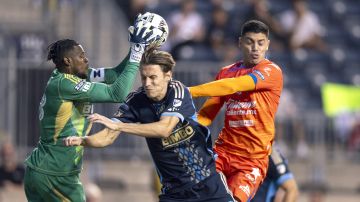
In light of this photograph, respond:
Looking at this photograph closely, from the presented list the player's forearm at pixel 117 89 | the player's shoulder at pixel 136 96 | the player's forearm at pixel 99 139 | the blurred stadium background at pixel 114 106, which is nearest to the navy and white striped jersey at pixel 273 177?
the player's forearm at pixel 117 89

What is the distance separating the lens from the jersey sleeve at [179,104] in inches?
362

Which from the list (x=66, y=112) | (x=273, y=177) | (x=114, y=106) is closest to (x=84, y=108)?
(x=66, y=112)

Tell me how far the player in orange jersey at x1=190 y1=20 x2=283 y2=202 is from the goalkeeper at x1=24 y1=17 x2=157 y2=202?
3.24 feet

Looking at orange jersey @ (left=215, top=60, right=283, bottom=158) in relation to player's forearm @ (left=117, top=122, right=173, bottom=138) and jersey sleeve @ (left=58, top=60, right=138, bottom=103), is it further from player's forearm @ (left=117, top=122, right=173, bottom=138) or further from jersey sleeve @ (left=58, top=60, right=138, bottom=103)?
player's forearm @ (left=117, top=122, right=173, bottom=138)

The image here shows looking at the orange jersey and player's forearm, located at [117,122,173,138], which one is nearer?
player's forearm, located at [117,122,173,138]

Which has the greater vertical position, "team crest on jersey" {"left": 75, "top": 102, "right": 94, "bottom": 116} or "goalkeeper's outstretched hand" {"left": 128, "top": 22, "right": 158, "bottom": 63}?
"goalkeeper's outstretched hand" {"left": 128, "top": 22, "right": 158, "bottom": 63}

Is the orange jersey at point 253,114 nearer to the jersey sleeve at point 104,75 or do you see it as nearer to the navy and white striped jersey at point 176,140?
the navy and white striped jersey at point 176,140

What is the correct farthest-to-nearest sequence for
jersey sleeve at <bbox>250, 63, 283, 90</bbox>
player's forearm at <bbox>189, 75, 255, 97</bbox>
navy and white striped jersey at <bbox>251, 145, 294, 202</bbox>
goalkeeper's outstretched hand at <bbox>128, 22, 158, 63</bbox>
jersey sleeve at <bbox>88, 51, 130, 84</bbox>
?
navy and white striped jersey at <bbox>251, 145, 294, 202</bbox> < jersey sleeve at <bbox>88, 51, 130, 84</bbox> < jersey sleeve at <bbox>250, 63, 283, 90</bbox> < goalkeeper's outstretched hand at <bbox>128, 22, 158, 63</bbox> < player's forearm at <bbox>189, 75, 255, 97</bbox>

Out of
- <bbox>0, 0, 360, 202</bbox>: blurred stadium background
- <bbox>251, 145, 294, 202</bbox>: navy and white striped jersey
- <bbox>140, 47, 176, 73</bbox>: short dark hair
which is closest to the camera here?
<bbox>140, 47, 176, 73</bbox>: short dark hair

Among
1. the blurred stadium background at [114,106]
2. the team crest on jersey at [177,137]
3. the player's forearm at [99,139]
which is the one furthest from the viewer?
the blurred stadium background at [114,106]

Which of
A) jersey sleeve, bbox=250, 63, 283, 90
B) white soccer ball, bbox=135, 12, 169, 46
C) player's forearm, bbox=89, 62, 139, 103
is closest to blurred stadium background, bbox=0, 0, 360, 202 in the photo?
player's forearm, bbox=89, 62, 139, 103

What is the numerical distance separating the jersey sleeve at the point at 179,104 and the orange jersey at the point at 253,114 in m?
1.03

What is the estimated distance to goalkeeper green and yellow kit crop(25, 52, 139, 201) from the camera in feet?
32.7

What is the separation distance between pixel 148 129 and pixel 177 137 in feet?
1.51
